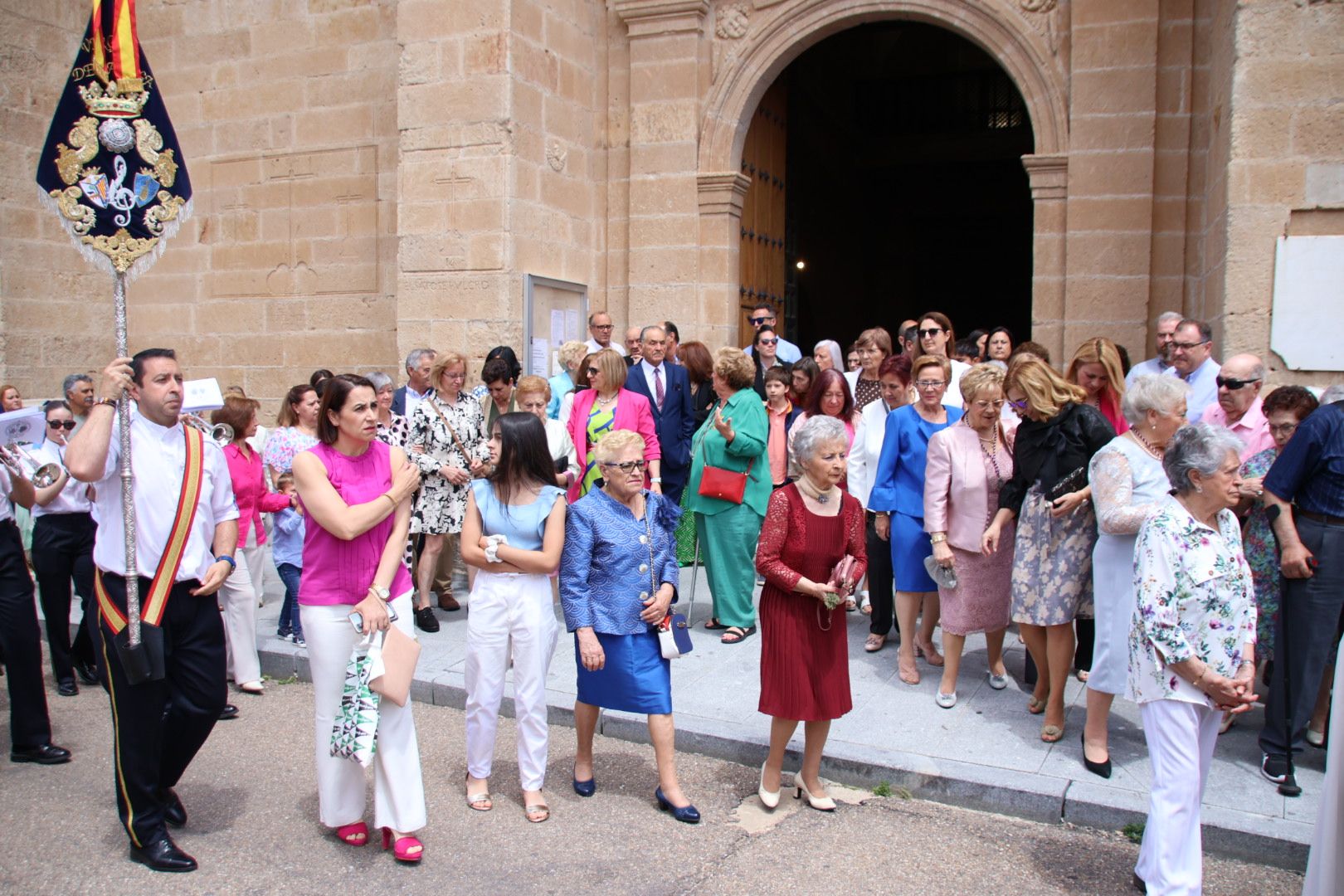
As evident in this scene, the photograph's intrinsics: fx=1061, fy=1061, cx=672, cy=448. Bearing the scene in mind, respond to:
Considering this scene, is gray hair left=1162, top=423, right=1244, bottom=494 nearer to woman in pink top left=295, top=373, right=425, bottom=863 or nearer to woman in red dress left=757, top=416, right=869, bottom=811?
woman in red dress left=757, top=416, right=869, bottom=811

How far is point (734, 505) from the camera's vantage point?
6.71 metres

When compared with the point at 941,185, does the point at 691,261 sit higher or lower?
lower

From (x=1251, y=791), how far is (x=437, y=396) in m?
5.14

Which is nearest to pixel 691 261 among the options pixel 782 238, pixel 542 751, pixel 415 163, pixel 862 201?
pixel 782 238

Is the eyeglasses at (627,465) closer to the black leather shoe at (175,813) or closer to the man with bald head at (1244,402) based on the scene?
the black leather shoe at (175,813)

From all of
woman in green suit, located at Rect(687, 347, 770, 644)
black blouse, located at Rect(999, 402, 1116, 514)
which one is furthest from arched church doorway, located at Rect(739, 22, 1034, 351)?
black blouse, located at Rect(999, 402, 1116, 514)

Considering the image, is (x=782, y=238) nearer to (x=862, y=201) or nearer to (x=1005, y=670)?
(x=1005, y=670)

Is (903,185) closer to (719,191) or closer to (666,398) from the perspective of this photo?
(719,191)

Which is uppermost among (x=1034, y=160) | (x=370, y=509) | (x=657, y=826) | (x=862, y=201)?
(x=862, y=201)

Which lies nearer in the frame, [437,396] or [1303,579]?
[1303,579]

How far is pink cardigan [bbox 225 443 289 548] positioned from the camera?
6.25 m

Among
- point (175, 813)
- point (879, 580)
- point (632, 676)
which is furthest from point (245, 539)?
point (879, 580)

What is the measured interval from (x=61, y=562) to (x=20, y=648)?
0.98 m

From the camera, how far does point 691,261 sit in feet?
31.7
